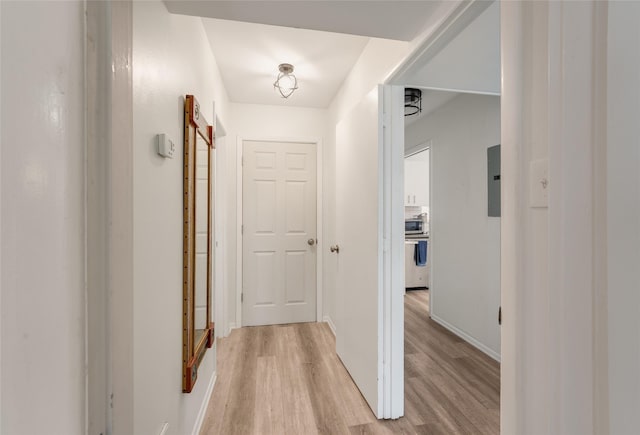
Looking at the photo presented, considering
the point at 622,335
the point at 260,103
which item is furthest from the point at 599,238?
the point at 260,103

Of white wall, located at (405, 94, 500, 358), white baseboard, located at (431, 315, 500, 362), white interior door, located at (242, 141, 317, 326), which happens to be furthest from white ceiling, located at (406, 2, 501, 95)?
white baseboard, located at (431, 315, 500, 362)

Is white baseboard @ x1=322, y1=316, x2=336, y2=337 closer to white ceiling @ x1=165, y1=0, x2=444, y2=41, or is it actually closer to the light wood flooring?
the light wood flooring

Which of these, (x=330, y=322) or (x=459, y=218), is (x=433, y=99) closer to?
(x=459, y=218)

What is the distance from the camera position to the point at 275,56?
2178 mm

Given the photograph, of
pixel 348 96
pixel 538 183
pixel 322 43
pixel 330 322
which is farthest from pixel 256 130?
pixel 538 183

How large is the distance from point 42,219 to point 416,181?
5390mm

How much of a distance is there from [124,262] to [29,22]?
13.6 inches

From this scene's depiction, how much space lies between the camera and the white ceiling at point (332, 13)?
122 cm

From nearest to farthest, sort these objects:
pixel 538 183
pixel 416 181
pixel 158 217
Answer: pixel 538 183, pixel 158 217, pixel 416 181

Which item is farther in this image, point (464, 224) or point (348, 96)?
point (464, 224)

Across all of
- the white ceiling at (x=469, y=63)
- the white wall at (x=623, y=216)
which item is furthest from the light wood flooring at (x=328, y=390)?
the white ceiling at (x=469, y=63)

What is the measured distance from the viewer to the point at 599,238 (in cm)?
56

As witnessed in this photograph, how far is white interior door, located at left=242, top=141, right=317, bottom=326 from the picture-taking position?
3.11 m

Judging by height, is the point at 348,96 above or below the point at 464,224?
above
